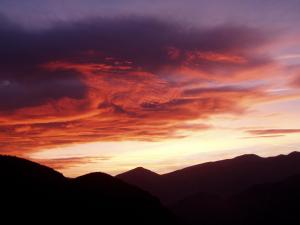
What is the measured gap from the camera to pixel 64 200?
5725 cm

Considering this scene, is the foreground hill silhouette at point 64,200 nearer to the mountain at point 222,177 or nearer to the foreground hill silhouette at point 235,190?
the foreground hill silhouette at point 235,190

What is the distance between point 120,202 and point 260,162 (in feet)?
450

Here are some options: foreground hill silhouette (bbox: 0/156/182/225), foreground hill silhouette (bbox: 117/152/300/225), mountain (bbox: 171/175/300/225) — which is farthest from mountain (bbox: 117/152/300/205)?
foreground hill silhouette (bbox: 0/156/182/225)

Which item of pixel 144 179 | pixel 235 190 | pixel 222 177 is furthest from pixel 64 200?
pixel 222 177

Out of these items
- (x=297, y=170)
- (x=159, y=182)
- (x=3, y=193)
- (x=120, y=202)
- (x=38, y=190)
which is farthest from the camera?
(x=159, y=182)

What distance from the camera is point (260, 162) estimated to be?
19262 cm

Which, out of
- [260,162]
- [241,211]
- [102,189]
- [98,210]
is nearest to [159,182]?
[260,162]

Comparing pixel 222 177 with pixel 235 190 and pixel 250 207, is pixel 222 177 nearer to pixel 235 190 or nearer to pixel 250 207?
pixel 235 190

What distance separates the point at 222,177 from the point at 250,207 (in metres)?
65.7

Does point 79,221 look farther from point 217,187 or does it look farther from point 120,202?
point 217,187

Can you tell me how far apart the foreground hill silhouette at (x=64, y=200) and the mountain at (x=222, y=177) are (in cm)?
9444

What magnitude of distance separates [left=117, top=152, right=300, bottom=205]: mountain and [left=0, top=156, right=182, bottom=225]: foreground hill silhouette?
94.4 m

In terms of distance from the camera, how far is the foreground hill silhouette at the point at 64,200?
168 ft

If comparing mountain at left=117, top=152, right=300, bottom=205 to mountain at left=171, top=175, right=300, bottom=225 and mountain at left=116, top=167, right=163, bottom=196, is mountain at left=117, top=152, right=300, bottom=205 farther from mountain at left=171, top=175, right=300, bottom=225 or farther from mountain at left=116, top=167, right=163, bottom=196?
mountain at left=171, top=175, right=300, bottom=225
